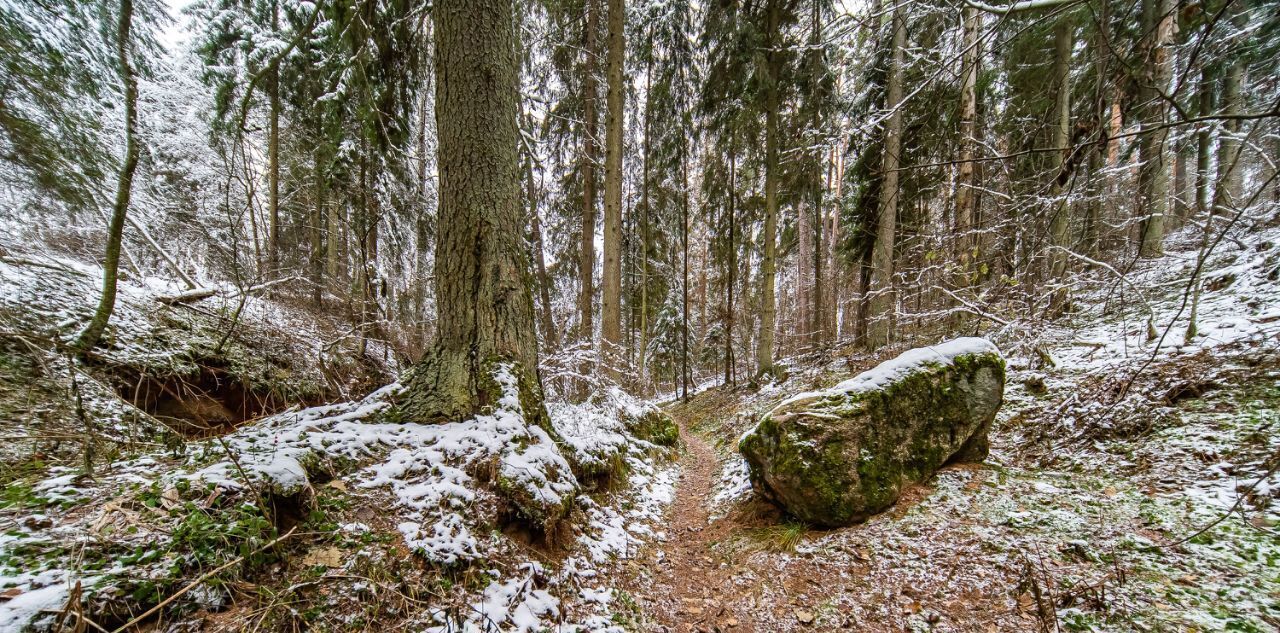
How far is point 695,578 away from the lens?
3.58 m

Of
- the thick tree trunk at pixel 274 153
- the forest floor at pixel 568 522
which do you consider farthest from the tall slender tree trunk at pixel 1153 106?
the thick tree trunk at pixel 274 153

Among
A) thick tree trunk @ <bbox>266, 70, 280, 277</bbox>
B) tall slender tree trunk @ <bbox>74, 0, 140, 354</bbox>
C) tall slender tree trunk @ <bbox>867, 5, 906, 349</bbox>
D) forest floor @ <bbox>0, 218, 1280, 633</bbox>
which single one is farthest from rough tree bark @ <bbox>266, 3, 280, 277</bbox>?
tall slender tree trunk @ <bbox>867, 5, 906, 349</bbox>

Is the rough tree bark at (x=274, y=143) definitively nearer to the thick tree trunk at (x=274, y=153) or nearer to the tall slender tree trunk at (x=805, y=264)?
the thick tree trunk at (x=274, y=153)

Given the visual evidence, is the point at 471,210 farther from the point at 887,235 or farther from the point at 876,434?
the point at 887,235

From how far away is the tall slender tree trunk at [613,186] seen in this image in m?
6.98

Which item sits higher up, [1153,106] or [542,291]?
[1153,106]

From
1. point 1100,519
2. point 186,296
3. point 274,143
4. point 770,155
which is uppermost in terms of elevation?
point 274,143

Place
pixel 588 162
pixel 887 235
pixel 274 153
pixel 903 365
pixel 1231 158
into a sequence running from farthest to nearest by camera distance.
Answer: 1. pixel 274 153
2. pixel 588 162
3. pixel 887 235
4. pixel 1231 158
5. pixel 903 365

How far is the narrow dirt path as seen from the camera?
2.99 meters

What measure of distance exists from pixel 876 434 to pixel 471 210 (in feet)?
14.2

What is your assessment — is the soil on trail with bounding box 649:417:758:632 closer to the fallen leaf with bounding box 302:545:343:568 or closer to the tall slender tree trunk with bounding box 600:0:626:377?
the fallen leaf with bounding box 302:545:343:568

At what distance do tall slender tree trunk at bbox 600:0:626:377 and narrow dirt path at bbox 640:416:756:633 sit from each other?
3.08 m

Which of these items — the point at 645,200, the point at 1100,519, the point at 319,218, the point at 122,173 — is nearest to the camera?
the point at 1100,519

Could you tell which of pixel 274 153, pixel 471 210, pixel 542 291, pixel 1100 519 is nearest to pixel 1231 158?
pixel 1100 519
